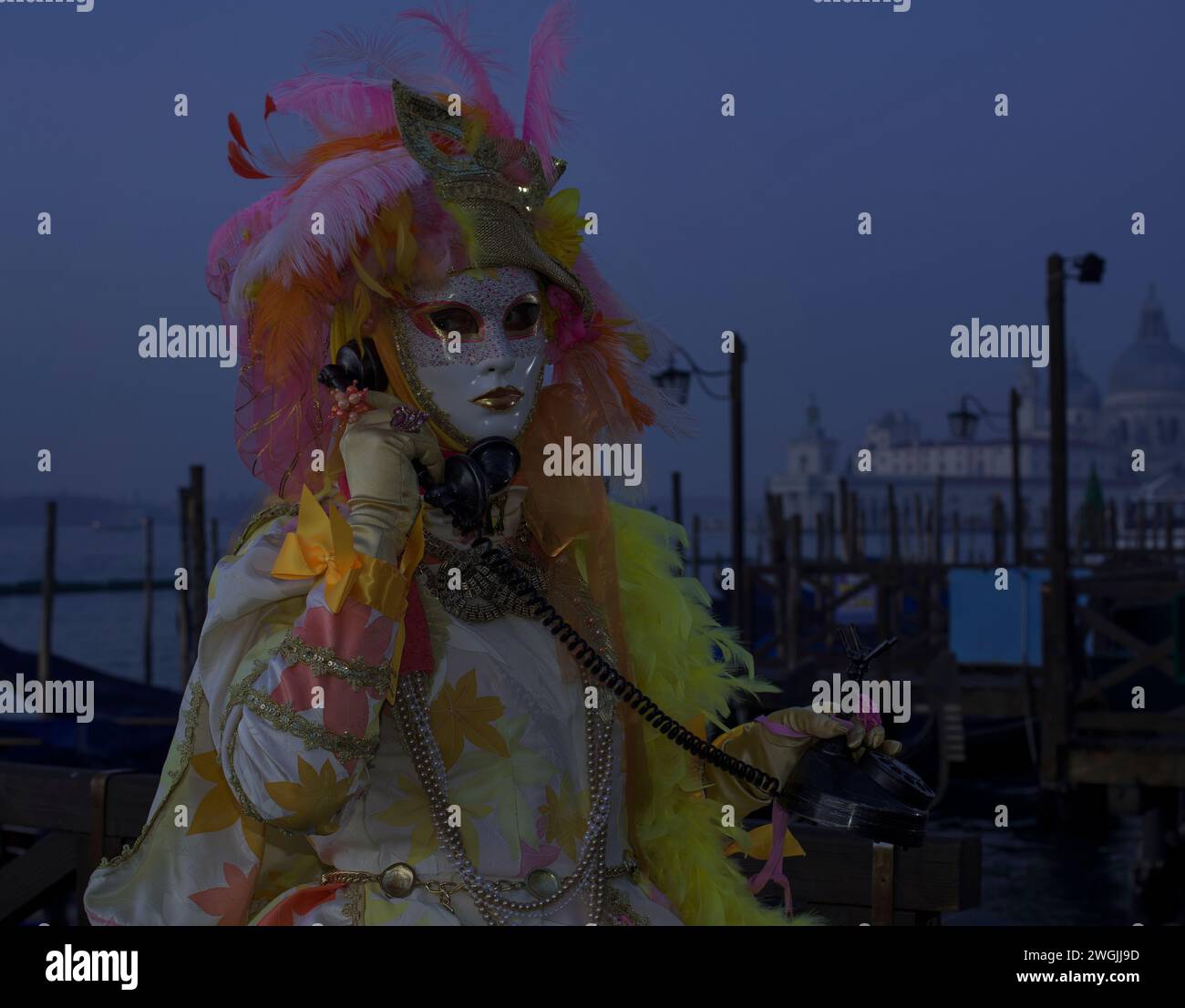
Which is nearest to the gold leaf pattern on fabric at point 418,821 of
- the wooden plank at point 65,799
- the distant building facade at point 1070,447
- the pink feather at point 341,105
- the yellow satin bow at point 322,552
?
the yellow satin bow at point 322,552

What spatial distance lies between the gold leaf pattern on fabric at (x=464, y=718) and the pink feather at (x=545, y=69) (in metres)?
0.88

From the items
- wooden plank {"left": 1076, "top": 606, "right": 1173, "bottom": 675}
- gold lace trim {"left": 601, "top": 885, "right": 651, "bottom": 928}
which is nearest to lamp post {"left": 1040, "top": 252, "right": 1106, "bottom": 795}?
wooden plank {"left": 1076, "top": 606, "right": 1173, "bottom": 675}

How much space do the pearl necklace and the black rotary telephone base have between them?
33 cm

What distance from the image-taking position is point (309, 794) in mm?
1760

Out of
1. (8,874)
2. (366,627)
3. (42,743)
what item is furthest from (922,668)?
(366,627)

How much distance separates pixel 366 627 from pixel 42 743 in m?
12.1

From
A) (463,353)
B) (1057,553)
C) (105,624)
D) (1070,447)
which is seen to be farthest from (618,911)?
(1070,447)

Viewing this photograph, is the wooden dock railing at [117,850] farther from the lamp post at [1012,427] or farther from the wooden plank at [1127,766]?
the lamp post at [1012,427]

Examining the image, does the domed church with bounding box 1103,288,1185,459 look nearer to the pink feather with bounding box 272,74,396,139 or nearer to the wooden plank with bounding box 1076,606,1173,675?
the wooden plank with bounding box 1076,606,1173,675

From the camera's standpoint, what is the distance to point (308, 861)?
6.81 feet

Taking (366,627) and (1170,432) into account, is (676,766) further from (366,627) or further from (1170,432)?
(1170,432)

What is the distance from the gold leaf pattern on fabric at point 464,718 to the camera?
199 centimetres

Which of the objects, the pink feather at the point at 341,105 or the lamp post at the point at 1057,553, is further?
the lamp post at the point at 1057,553

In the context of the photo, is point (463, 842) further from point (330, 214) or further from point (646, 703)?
point (330, 214)
